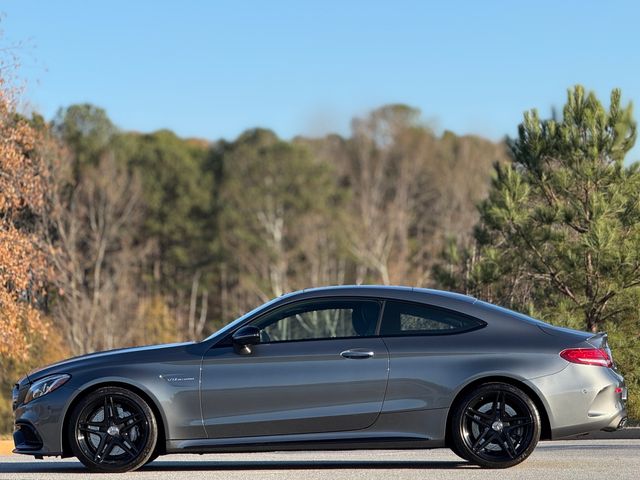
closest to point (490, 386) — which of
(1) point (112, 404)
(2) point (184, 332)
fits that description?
(1) point (112, 404)

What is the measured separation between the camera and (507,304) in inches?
822

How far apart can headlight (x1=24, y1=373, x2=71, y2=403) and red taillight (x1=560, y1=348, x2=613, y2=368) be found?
387 cm

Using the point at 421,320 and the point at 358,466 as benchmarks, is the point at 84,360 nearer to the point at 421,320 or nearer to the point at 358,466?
the point at 358,466

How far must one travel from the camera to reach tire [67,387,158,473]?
31.2 feet

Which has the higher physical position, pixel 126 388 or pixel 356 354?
pixel 356 354

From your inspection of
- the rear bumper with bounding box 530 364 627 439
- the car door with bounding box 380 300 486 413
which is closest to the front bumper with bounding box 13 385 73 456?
the car door with bounding box 380 300 486 413

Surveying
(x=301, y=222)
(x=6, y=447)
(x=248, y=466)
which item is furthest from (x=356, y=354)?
(x=301, y=222)

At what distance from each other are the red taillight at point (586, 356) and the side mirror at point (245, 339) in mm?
2354

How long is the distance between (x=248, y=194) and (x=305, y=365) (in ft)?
224

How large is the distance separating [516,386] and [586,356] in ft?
1.95

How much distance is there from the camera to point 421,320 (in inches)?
385

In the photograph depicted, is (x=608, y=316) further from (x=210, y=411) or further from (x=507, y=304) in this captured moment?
(x=210, y=411)

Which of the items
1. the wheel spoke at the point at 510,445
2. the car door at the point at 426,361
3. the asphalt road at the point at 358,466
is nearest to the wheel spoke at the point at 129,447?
the asphalt road at the point at 358,466

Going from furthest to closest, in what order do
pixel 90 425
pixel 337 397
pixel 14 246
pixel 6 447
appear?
pixel 14 246 < pixel 6 447 < pixel 90 425 < pixel 337 397
